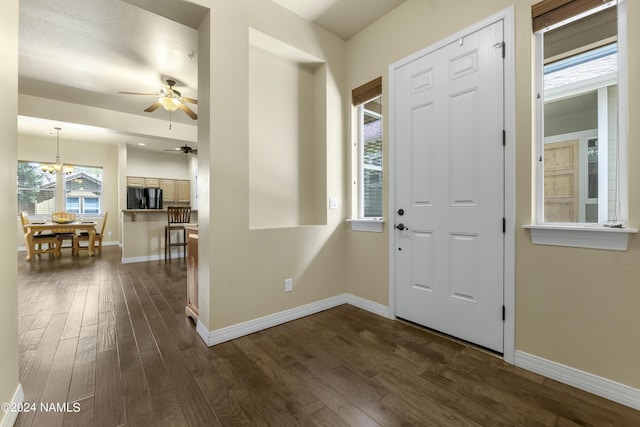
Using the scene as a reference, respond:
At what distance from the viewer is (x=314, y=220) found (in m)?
3.05

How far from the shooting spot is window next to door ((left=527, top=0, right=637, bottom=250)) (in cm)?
150

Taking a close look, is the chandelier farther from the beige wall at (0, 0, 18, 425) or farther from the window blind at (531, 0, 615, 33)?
the window blind at (531, 0, 615, 33)

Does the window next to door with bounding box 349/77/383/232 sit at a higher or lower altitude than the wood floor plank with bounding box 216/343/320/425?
higher

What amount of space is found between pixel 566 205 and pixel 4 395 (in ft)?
10.5

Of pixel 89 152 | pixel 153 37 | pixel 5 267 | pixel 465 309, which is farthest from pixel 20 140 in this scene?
pixel 465 309

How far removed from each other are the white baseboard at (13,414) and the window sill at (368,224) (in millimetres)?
2621

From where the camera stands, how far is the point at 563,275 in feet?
5.33

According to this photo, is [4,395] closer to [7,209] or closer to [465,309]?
[7,209]

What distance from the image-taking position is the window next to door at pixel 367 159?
283 cm

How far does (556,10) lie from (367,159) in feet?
5.77

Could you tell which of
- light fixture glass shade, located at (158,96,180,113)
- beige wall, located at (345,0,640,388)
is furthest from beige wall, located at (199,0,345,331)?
light fixture glass shade, located at (158,96,180,113)

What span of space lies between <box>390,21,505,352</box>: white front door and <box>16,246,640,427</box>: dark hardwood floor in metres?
0.29

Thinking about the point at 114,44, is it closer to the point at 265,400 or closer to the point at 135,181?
the point at 265,400

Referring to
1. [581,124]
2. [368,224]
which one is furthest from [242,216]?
[581,124]
